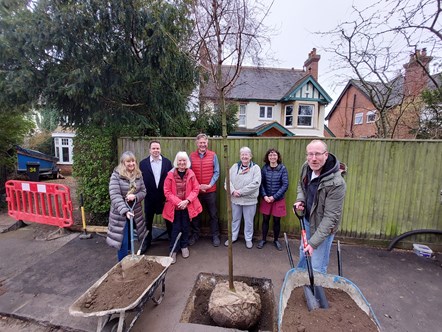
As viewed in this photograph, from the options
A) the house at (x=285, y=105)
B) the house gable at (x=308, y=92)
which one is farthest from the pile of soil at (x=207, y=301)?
the house gable at (x=308, y=92)

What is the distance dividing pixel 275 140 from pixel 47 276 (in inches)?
→ 172

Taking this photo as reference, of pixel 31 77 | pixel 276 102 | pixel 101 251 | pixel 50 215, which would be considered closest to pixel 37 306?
pixel 101 251

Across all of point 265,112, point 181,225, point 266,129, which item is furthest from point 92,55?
point 265,112

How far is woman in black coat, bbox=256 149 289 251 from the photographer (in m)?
4.01

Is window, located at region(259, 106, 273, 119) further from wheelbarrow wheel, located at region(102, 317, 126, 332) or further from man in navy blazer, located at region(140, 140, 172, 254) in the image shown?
wheelbarrow wheel, located at region(102, 317, 126, 332)

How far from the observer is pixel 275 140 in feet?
14.7

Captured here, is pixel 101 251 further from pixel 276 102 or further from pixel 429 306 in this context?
pixel 276 102

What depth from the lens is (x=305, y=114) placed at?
59.3ft

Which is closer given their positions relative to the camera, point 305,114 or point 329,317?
point 329,317

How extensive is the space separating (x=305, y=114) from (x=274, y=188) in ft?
51.8

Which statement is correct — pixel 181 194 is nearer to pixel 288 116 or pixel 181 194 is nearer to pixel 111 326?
pixel 111 326

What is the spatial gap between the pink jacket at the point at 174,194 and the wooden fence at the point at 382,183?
1.39 metres

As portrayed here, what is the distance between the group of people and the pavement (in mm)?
392

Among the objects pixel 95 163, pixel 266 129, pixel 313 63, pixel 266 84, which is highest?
pixel 313 63
